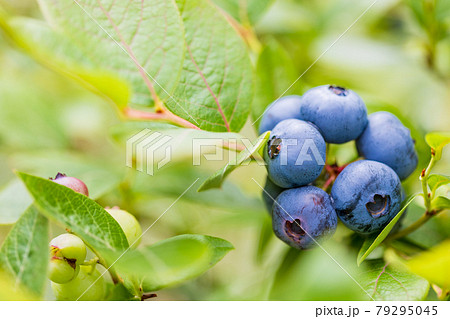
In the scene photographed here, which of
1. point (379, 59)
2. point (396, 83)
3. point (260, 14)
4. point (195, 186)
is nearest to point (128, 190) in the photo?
point (195, 186)

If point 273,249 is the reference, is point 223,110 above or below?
above

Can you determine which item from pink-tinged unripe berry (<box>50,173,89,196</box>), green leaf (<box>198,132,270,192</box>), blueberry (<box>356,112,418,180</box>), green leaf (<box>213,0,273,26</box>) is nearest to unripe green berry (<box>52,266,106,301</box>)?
pink-tinged unripe berry (<box>50,173,89,196</box>)

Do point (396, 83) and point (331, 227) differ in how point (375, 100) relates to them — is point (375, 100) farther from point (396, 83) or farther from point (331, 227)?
point (396, 83)

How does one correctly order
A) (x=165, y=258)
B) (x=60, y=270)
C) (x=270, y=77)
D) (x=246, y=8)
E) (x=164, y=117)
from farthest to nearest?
(x=246, y=8), (x=270, y=77), (x=164, y=117), (x=60, y=270), (x=165, y=258)

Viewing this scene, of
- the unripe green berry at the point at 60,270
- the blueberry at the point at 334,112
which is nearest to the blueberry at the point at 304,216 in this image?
the blueberry at the point at 334,112

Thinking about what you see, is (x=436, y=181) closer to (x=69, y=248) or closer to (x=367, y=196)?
(x=367, y=196)

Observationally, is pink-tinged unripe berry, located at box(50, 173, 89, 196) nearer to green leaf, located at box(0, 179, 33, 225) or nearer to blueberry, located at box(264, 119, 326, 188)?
green leaf, located at box(0, 179, 33, 225)

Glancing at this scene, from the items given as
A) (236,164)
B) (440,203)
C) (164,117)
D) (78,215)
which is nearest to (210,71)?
(164,117)
